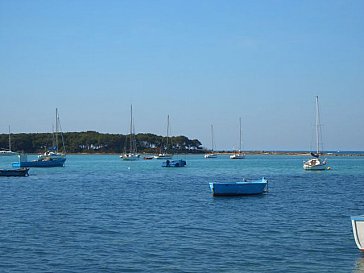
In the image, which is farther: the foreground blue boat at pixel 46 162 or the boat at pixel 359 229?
the foreground blue boat at pixel 46 162

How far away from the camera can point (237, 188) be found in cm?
4897

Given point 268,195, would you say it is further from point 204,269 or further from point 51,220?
point 204,269

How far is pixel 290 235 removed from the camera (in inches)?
1064

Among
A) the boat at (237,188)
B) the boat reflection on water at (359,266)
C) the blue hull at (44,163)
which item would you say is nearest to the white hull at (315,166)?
the blue hull at (44,163)

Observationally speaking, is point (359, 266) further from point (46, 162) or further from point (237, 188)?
point (46, 162)

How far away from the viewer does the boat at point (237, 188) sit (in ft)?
158

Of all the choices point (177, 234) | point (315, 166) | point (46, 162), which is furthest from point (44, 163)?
point (177, 234)

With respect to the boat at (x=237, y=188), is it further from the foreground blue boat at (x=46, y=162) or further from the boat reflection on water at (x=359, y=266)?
the foreground blue boat at (x=46, y=162)

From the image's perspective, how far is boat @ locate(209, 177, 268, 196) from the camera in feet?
158

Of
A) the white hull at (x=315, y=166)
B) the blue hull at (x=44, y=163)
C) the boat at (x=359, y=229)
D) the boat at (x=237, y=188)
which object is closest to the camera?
the boat at (x=359, y=229)

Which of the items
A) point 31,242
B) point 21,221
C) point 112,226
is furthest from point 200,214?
point 31,242

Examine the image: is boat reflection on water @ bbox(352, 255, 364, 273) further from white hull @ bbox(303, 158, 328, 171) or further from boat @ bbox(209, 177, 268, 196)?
white hull @ bbox(303, 158, 328, 171)

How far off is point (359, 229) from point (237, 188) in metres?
27.4

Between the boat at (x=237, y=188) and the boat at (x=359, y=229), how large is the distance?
26.0 metres
